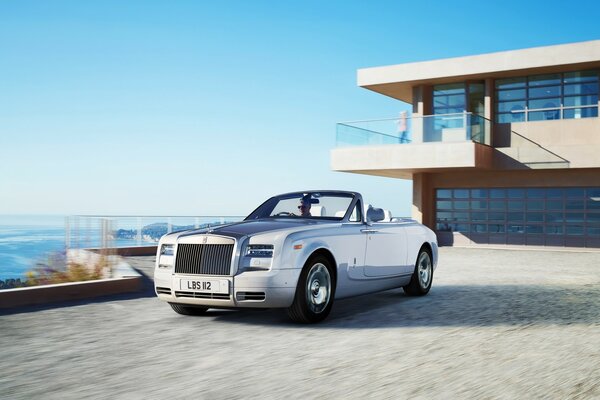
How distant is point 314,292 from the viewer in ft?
27.7

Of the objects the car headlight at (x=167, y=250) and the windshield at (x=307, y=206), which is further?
the windshield at (x=307, y=206)

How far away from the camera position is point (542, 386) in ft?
17.6

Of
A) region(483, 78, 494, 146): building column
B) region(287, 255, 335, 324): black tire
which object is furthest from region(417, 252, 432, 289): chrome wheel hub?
region(483, 78, 494, 146): building column

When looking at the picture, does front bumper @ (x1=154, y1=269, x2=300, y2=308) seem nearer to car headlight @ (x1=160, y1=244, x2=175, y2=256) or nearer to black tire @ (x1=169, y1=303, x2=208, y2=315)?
car headlight @ (x1=160, y1=244, x2=175, y2=256)

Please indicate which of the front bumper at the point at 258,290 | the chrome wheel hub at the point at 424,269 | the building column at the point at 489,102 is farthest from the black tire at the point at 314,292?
the building column at the point at 489,102

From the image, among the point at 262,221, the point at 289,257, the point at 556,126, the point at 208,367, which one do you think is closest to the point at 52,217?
the point at 262,221

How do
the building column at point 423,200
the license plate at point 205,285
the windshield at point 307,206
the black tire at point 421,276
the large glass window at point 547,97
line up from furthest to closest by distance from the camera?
the building column at point 423,200, the large glass window at point 547,97, the black tire at point 421,276, the windshield at point 307,206, the license plate at point 205,285

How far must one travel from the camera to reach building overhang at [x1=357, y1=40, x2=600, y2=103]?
1078 inches

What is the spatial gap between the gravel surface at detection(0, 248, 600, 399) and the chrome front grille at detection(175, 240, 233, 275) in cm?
68

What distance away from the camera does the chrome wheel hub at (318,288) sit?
829 centimetres

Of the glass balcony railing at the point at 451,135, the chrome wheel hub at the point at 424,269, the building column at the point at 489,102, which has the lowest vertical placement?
the chrome wheel hub at the point at 424,269

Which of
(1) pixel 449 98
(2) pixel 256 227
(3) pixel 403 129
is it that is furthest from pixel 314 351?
(1) pixel 449 98

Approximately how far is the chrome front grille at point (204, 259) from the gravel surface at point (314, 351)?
2.24ft

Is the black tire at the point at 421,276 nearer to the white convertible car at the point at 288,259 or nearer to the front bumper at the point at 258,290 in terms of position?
the white convertible car at the point at 288,259
